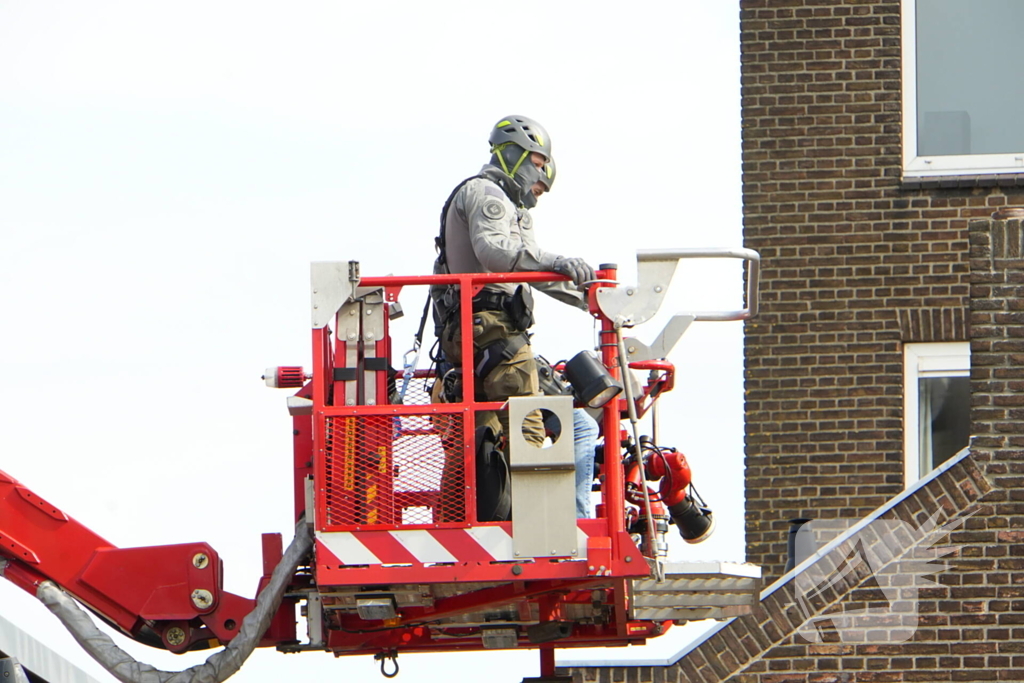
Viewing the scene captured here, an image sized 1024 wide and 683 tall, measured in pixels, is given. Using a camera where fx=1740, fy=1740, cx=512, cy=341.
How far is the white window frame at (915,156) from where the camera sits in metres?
12.9

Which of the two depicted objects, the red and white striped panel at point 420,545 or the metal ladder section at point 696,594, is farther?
the metal ladder section at point 696,594

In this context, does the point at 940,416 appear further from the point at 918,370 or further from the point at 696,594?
the point at 696,594

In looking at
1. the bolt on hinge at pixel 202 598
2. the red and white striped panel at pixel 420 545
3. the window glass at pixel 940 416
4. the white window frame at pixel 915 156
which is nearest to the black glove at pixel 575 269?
the red and white striped panel at pixel 420 545

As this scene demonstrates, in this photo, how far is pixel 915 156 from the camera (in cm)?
1306

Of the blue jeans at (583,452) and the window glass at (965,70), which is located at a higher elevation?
the window glass at (965,70)

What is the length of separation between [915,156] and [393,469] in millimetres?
7132

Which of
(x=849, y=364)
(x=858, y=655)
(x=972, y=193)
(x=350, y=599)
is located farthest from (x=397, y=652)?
(x=972, y=193)

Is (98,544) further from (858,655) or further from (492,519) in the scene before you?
(858,655)

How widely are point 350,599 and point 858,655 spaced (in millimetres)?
3651

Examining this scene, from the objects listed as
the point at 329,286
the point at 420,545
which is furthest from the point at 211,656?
the point at 329,286

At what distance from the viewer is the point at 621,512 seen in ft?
23.4

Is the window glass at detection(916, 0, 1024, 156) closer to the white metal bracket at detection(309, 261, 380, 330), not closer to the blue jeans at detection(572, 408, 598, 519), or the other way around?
the blue jeans at detection(572, 408, 598, 519)

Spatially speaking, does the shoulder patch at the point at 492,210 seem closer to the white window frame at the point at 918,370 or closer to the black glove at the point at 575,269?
the black glove at the point at 575,269

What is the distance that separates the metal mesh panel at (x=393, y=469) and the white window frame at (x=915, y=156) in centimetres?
690
